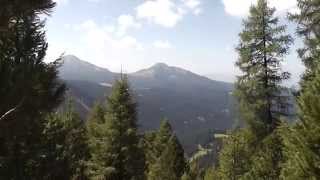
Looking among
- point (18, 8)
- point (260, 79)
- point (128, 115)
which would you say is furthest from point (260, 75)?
point (18, 8)

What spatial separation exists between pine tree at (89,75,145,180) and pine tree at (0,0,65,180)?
42.0 ft

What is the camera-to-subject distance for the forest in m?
9.66

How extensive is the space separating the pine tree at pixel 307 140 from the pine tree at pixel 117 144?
1651 cm

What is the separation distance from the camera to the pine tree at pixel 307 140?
14156 millimetres

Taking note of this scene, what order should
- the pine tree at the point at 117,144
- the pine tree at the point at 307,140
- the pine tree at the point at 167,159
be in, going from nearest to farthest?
the pine tree at the point at 307,140 < the pine tree at the point at 117,144 < the pine tree at the point at 167,159

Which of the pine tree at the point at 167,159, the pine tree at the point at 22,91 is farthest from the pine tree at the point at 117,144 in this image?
the pine tree at the point at 22,91

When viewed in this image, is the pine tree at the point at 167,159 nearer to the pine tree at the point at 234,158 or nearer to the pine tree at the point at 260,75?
the pine tree at the point at 234,158

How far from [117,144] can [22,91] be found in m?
21.9

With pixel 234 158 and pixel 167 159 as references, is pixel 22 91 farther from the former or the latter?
pixel 167 159

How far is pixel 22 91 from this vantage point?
8977 millimetres

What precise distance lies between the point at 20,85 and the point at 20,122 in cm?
112

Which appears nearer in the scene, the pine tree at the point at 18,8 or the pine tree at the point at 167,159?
the pine tree at the point at 18,8

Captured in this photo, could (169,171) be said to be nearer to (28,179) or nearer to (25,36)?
(28,179)

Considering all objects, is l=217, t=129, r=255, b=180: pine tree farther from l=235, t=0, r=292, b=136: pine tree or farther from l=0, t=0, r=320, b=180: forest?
l=235, t=0, r=292, b=136: pine tree
